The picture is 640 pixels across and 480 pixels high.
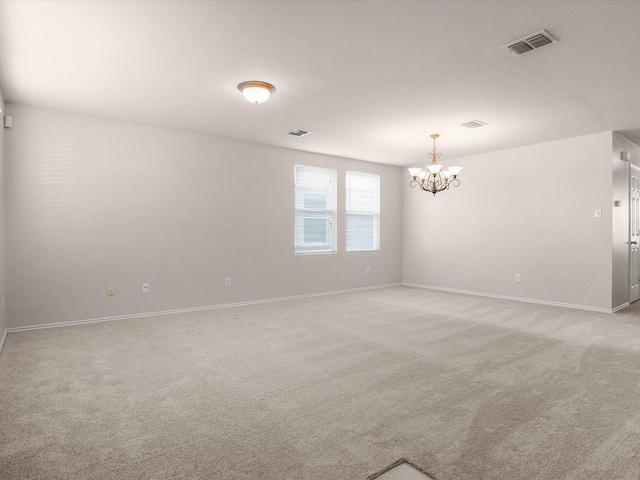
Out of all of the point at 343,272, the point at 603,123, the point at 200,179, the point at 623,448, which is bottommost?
the point at 623,448

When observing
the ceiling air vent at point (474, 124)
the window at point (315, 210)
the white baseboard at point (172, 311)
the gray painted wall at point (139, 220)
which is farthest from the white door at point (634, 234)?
the gray painted wall at point (139, 220)

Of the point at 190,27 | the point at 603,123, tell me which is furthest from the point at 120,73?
the point at 603,123

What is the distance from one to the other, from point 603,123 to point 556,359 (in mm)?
3199

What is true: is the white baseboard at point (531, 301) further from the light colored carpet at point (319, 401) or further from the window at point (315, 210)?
the window at point (315, 210)

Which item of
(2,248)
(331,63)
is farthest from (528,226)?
(2,248)

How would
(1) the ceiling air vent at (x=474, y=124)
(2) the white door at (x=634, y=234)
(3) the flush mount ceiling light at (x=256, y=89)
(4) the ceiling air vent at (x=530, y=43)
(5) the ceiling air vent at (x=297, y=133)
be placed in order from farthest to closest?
(2) the white door at (x=634, y=234), (5) the ceiling air vent at (x=297, y=133), (1) the ceiling air vent at (x=474, y=124), (3) the flush mount ceiling light at (x=256, y=89), (4) the ceiling air vent at (x=530, y=43)

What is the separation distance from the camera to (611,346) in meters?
3.45

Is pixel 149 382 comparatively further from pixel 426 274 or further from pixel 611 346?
pixel 426 274

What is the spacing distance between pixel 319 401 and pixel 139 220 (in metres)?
3.52

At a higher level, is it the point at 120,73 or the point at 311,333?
the point at 120,73

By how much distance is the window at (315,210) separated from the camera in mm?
6246

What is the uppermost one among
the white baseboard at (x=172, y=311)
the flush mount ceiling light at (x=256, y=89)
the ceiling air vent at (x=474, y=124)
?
the ceiling air vent at (x=474, y=124)

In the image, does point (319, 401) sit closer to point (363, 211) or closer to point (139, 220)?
point (139, 220)

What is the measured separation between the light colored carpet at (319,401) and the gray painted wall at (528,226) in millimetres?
1268
